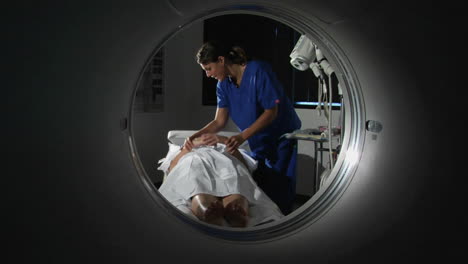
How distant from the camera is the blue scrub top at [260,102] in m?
1.96

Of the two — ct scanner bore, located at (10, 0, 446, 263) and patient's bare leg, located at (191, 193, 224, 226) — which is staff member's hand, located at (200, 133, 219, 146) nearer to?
patient's bare leg, located at (191, 193, 224, 226)

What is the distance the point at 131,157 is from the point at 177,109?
2.71 m

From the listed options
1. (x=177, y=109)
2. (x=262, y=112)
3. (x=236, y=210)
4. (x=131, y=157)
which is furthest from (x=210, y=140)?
(x=177, y=109)

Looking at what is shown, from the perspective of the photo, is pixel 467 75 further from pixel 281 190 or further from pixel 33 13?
pixel 281 190

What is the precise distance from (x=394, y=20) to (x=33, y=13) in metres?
0.47

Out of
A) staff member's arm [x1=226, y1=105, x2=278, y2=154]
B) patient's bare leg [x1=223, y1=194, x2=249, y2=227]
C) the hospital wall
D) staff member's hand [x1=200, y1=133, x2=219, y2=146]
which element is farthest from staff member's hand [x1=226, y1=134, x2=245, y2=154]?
the hospital wall

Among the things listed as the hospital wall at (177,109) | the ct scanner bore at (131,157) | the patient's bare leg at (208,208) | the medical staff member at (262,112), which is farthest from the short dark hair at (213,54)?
the ct scanner bore at (131,157)

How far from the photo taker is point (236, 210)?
155cm

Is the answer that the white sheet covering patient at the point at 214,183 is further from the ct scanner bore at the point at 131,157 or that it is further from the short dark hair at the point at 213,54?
the ct scanner bore at the point at 131,157

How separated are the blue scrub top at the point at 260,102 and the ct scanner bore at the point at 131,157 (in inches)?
51.0

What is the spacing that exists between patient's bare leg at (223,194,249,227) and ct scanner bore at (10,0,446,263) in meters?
0.86

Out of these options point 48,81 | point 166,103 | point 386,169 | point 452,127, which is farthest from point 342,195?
point 166,103

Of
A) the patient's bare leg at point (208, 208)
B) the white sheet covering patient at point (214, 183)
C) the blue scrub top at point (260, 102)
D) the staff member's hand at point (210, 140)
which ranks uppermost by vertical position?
the blue scrub top at point (260, 102)

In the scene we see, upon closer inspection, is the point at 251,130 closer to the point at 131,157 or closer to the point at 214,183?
the point at 214,183
